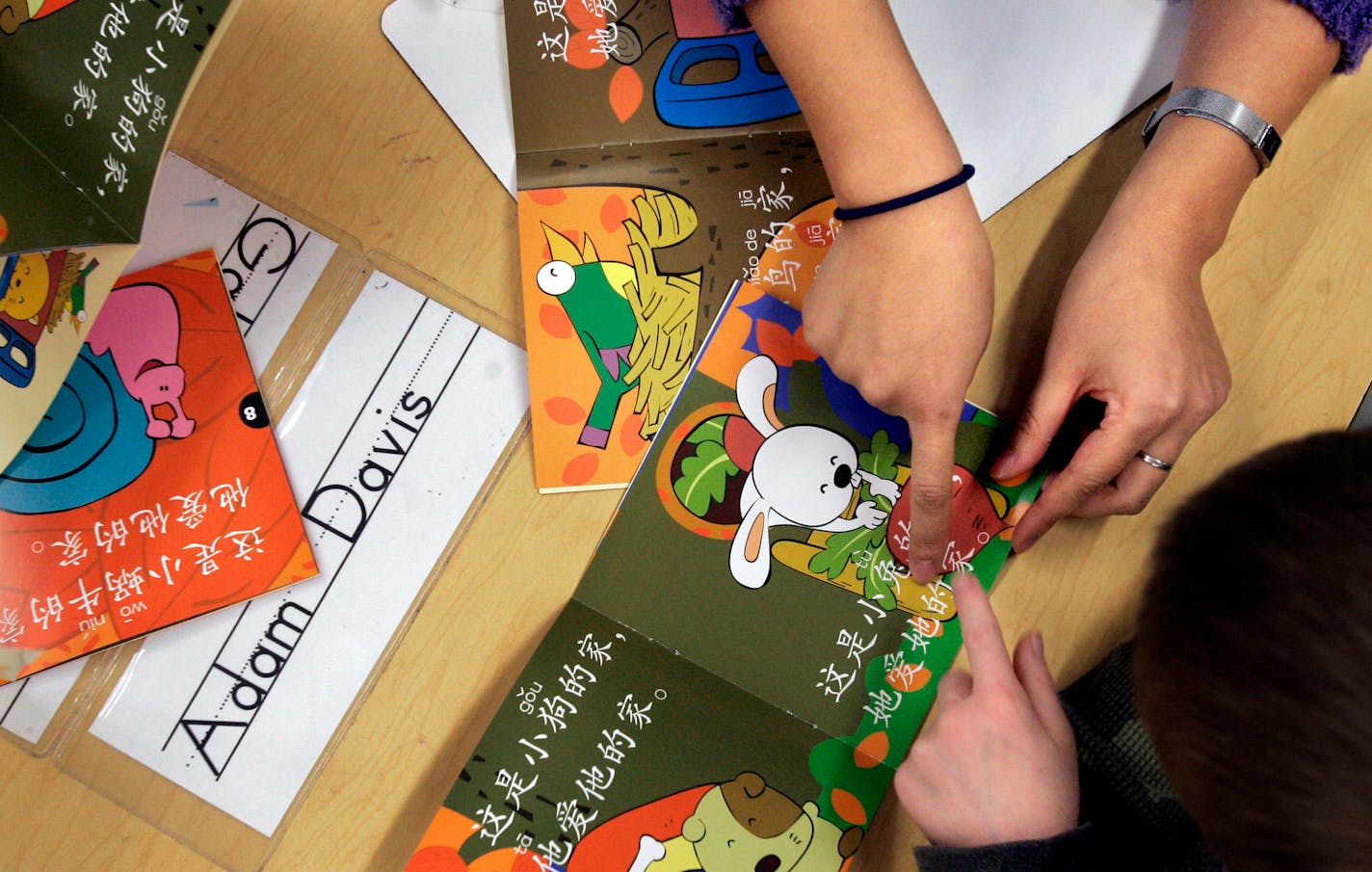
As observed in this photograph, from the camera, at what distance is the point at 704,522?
54 cm

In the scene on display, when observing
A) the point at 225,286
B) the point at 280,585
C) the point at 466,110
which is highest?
the point at 466,110

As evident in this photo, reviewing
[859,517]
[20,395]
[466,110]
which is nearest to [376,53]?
[466,110]

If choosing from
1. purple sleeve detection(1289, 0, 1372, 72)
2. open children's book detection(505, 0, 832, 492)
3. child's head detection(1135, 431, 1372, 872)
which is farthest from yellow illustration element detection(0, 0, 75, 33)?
child's head detection(1135, 431, 1372, 872)

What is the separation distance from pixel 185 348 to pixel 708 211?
0.35 meters

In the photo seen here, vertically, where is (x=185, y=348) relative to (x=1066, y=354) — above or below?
below

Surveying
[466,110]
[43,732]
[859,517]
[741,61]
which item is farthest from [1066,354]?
[43,732]

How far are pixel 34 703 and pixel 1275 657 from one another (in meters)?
0.67

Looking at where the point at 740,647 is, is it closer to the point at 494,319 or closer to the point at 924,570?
the point at 924,570

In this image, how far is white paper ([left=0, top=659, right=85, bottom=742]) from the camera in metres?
0.54

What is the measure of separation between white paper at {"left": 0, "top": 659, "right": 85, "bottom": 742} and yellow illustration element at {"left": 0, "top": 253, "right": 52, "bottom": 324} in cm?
22

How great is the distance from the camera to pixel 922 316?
0.47 meters

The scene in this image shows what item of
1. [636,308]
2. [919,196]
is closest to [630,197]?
[636,308]

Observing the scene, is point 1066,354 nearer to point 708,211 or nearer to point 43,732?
point 708,211

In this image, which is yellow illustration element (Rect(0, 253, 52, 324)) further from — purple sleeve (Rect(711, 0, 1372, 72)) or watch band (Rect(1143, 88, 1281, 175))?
watch band (Rect(1143, 88, 1281, 175))
